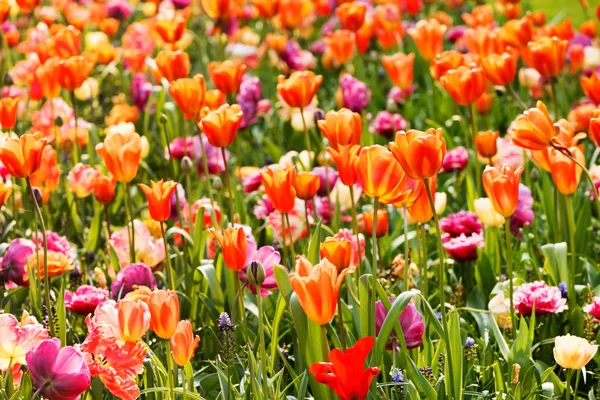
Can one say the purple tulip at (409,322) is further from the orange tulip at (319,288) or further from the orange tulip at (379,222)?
the orange tulip at (379,222)

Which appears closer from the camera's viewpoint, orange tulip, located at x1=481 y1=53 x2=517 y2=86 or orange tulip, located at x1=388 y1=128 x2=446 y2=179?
orange tulip, located at x1=388 y1=128 x2=446 y2=179

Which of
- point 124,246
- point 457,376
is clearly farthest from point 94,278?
point 457,376

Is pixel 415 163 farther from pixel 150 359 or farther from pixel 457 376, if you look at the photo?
pixel 150 359

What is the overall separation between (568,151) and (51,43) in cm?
233

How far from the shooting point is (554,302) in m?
2.34

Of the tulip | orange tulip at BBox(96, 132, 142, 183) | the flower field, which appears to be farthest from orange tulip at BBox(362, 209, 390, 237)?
the tulip

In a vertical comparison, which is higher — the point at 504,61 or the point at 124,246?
the point at 504,61

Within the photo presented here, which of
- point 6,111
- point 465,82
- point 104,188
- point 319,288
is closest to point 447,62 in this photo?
point 465,82

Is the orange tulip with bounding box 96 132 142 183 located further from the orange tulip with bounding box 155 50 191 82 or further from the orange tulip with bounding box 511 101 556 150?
the orange tulip with bounding box 511 101 556 150

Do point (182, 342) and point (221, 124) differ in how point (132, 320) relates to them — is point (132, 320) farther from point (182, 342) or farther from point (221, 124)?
point (221, 124)

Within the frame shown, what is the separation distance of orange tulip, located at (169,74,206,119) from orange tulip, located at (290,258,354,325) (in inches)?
46.0

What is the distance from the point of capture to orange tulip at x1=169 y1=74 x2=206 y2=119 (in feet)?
9.04

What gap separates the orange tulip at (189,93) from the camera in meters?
2.76

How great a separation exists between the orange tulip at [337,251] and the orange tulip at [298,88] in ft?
3.05
